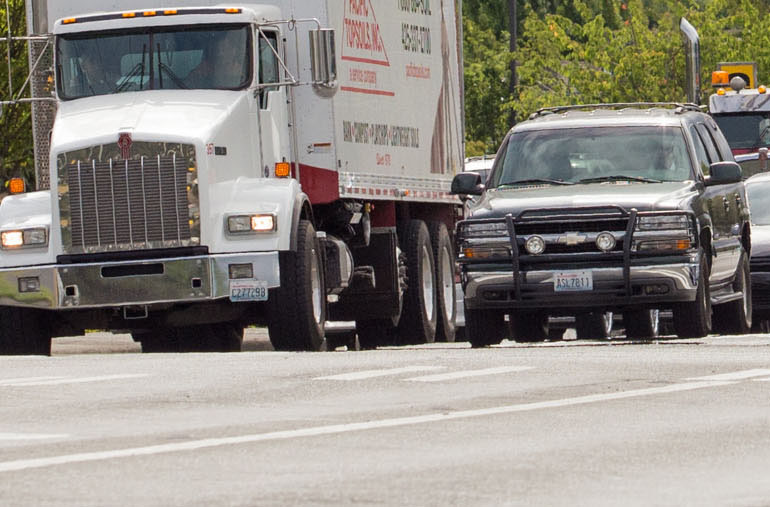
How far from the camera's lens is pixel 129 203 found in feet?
59.0

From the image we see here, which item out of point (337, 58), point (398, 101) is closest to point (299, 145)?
point (337, 58)

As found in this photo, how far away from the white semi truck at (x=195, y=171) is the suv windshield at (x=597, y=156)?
186cm

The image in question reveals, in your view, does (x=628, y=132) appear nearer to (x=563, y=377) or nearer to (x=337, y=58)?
(x=337, y=58)

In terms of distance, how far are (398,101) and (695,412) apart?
11.9 metres

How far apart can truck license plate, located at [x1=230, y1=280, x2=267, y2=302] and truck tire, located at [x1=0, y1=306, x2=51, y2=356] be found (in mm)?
2031

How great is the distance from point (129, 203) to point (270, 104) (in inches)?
71.2

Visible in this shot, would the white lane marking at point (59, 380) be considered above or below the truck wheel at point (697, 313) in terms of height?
above

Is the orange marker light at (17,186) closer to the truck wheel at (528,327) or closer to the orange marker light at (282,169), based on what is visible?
the orange marker light at (282,169)

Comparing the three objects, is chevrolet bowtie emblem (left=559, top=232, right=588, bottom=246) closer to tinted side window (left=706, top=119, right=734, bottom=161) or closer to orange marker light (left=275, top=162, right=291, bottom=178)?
orange marker light (left=275, top=162, right=291, bottom=178)

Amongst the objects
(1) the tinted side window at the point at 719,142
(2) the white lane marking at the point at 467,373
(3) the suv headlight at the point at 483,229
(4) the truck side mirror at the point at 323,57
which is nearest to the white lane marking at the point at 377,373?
(2) the white lane marking at the point at 467,373

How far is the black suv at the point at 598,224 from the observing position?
17.0 m

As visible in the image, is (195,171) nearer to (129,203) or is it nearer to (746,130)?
(129,203)

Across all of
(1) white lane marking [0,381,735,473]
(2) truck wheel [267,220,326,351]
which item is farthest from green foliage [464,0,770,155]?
(1) white lane marking [0,381,735,473]

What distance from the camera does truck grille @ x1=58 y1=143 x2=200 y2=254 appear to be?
17.8m
